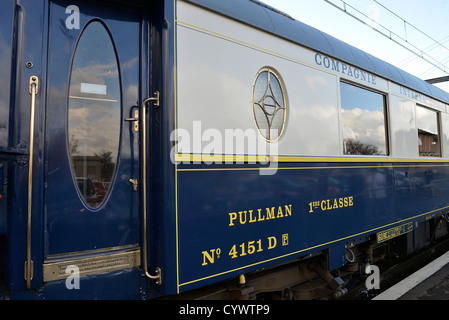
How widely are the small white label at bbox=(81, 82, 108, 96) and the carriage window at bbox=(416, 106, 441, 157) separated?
16.0 feet

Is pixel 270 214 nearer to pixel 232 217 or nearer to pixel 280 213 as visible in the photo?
pixel 280 213

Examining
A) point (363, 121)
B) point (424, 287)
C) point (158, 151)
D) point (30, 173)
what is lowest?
point (424, 287)

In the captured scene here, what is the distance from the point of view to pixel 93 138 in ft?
7.38

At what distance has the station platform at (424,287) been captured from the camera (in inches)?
167

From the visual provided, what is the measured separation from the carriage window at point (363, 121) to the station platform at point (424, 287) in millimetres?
1811

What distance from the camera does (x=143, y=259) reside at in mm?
2334

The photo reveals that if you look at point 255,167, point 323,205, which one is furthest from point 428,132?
point 255,167

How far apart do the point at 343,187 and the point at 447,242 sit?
610 cm

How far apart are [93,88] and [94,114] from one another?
18 centimetres

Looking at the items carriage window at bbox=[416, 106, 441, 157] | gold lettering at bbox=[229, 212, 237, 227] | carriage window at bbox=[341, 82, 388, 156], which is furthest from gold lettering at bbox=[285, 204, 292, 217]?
carriage window at bbox=[416, 106, 441, 157]
